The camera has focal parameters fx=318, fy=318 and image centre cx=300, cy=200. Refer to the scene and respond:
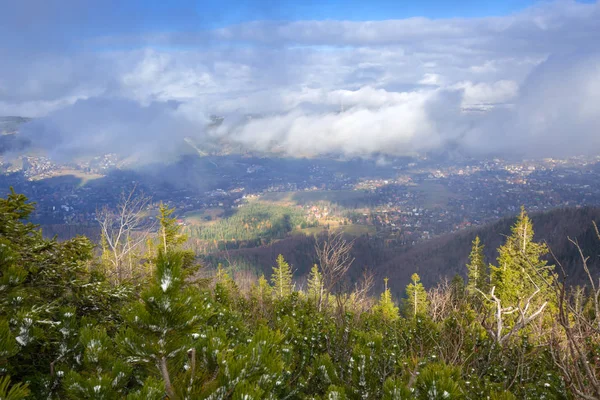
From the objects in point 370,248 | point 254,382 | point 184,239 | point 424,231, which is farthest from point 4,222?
point 424,231

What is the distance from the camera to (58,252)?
5.04 meters

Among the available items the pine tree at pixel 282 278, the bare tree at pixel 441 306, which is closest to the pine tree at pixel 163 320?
the bare tree at pixel 441 306

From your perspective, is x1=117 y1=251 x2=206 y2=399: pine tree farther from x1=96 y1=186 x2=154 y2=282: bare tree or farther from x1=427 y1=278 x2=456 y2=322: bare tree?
x1=96 y1=186 x2=154 y2=282: bare tree

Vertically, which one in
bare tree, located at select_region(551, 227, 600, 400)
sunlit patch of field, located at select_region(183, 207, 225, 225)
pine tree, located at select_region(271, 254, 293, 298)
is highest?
bare tree, located at select_region(551, 227, 600, 400)

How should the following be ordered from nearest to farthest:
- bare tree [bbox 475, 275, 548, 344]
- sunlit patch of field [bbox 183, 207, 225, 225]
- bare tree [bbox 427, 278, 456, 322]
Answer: bare tree [bbox 475, 275, 548, 344] → bare tree [bbox 427, 278, 456, 322] → sunlit patch of field [bbox 183, 207, 225, 225]

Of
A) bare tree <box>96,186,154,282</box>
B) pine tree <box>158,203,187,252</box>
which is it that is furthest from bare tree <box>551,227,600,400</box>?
pine tree <box>158,203,187,252</box>

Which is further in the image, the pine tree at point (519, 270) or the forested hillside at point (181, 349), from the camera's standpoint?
the pine tree at point (519, 270)

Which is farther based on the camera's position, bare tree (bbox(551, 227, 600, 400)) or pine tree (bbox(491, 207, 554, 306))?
pine tree (bbox(491, 207, 554, 306))

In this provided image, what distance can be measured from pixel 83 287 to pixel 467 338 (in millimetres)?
6262

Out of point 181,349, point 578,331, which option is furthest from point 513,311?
point 181,349

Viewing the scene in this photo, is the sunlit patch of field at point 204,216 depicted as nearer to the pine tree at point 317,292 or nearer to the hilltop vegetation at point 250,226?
the hilltop vegetation at point 250,226

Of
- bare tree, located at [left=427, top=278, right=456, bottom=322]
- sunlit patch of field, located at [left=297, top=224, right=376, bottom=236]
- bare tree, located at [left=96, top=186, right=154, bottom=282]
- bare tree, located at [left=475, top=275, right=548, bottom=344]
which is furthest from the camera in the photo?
sunlit patch of field, located at [left=297, top=224, right=376, bottom=236]

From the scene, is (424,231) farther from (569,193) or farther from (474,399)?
(474,399)

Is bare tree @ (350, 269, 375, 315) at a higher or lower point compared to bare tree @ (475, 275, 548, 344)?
lower
